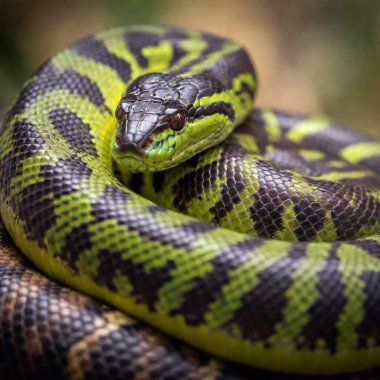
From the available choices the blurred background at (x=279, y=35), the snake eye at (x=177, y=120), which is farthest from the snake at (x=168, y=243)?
the blurred background at (x=279, y=35)

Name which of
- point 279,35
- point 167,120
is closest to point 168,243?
point 167,120

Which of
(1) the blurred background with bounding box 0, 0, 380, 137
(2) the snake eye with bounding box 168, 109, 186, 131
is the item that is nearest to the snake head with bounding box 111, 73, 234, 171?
(2) the snake eye with bounding box 168, 109, 186, 131

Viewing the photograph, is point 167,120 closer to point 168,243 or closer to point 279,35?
point 168,243

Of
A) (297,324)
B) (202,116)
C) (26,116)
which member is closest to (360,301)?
(297,324)

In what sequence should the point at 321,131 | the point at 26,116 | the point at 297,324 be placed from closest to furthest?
the point at 297,324 → the point at 26,116 → the point at 321,131

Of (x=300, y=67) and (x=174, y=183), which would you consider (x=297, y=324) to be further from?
(x=300, y=67)

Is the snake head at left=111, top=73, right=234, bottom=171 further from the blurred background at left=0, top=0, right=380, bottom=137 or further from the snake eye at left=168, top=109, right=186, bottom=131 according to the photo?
the blurred background at left=0, top=0, right=380, bottom=137

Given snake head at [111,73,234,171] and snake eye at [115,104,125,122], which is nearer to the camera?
snake head at [111,73,234,171]
